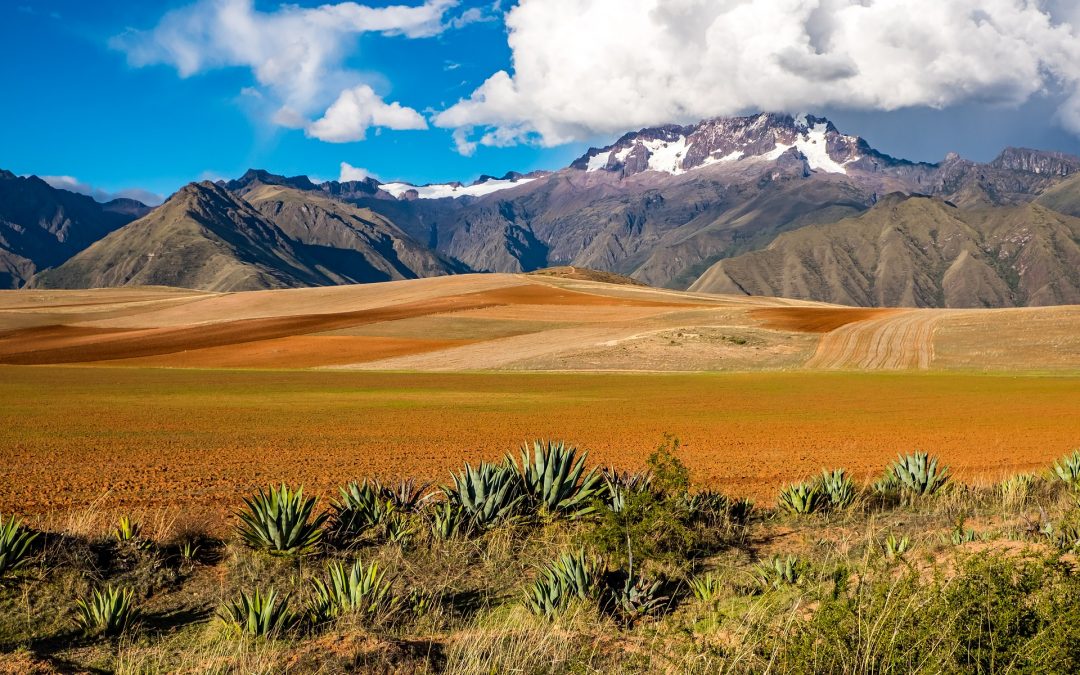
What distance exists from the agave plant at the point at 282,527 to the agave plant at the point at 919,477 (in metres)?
11.3

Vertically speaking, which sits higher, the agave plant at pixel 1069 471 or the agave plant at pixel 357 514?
the agave plant at pixel 1069 471

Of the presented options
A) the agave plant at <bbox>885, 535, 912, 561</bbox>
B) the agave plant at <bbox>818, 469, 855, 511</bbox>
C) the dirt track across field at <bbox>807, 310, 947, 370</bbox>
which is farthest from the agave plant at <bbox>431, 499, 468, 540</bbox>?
the dirt track across field at <bbox>807, 310, 947, 370</bbox>

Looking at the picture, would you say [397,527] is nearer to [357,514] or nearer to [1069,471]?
[357,514]

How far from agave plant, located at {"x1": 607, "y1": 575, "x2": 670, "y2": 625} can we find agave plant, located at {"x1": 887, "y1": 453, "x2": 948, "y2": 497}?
8.18 m

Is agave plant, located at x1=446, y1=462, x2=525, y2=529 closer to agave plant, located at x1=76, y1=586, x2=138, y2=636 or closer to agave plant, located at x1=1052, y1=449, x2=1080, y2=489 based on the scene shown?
agave plant, located at x1=76, y1=586, x2=138, y2=636

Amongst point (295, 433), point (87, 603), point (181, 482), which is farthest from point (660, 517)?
point (295, 433)

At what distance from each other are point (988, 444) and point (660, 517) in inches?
781

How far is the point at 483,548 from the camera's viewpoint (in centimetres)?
1127

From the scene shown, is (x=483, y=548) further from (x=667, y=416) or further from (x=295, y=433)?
(x=667, y=416)

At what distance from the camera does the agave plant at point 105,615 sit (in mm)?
8438

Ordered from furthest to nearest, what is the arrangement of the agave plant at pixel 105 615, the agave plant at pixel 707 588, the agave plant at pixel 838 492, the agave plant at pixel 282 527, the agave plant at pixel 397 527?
1. the agave plant at pixel 838 492
2. the agave plant at pixel 397 527
3. the agave plant at pixel 282 527
4. the agave plant at pixel 707 588
5. the agave plant at pixel 105 615

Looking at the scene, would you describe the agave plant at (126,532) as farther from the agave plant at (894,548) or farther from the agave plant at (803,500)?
the agave plant at (803,500)

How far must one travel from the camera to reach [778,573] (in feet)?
30.5

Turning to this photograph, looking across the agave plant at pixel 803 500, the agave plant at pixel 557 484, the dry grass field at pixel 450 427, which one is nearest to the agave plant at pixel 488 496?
the agave plant at pixel 557 484
